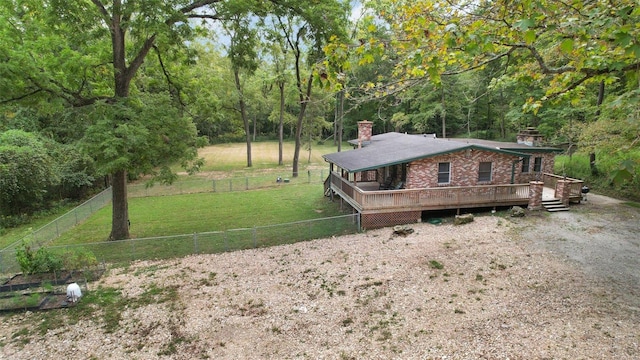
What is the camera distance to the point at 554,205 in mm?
16281

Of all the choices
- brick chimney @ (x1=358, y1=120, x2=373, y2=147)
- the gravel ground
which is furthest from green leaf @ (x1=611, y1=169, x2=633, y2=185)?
brick chimney @ (x1=358, y1=120, x2=373, y2=147)

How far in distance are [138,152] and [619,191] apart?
24.3 metres

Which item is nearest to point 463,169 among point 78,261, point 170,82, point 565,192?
point 565,192

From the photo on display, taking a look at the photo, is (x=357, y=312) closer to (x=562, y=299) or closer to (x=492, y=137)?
(x=562, y=299)

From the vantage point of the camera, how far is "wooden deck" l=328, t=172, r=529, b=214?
15.4 meters

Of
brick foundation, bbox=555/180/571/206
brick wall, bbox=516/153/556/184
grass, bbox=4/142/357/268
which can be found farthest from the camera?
brick wall, bbox=516/153/556/184

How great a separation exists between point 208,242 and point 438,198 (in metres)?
10.2

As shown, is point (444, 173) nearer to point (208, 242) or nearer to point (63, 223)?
point (208, 242)

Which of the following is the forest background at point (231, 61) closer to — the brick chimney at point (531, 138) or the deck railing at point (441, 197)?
the brick chimney at point (531, 138)

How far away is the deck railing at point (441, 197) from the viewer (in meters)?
15.4

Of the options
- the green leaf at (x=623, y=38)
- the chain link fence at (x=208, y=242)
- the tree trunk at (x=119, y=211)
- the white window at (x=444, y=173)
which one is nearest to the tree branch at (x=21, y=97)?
the tree trunk at (x=119, y=211)

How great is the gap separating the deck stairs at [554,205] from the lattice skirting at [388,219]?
602 centimetres

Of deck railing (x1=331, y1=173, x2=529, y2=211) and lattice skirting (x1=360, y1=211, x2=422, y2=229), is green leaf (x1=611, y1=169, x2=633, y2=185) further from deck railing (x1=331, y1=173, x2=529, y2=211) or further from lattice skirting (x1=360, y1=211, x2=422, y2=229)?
lattice skirting (x1=360, y1=211, x2=422, y2=229)

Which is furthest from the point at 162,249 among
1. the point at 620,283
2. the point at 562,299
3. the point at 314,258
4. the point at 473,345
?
the point at 620,283
